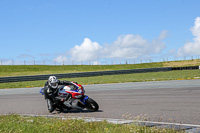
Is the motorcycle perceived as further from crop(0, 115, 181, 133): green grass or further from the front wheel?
crop(0, 115, 181, 133): green grass

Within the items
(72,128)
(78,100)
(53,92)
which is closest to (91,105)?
(78,100)

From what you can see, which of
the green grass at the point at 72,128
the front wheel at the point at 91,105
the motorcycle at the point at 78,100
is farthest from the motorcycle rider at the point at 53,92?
the green grass at the point at 72,128

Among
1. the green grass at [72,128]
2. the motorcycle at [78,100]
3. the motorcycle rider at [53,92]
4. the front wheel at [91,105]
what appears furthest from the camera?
the motorcycle rider at [53,92]

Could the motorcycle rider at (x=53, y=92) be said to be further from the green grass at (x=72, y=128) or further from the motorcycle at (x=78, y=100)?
the green grass at (x=72, y=128)

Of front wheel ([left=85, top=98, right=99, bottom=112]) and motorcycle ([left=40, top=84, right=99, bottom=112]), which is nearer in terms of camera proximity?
motorcycle ([left=40, top=84, right=99, bottom=112])

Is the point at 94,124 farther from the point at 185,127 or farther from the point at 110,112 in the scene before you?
the point at 110,112

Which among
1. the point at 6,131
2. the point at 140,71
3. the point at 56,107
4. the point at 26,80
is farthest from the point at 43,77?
the point at 6,131

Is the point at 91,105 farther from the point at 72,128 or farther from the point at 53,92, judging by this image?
the point at 72,128

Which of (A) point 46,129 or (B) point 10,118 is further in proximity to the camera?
(B) point 10,118

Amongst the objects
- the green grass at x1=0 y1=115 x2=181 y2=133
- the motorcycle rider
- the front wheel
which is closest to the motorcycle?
the front wheel

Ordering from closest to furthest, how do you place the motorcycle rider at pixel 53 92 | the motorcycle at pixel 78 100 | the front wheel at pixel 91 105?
the motorcycle at pixel 78 100
the front wheel at pixel 91 105
the motorcycle rider at pixel 53 92

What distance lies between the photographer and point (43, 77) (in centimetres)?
3625

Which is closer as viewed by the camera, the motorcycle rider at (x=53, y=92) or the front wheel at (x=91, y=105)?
the front wheel at (x=91, y=105)

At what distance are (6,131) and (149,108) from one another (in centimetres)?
504
